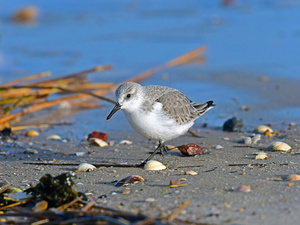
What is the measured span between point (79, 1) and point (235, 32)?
6.24 metres

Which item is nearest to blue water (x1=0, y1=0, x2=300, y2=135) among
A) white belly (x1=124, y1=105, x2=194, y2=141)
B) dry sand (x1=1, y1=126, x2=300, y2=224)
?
dry sand (x1=1, y1=126, x2=300, y2=224)

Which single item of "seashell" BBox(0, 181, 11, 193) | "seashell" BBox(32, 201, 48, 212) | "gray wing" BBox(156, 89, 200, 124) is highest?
"gray wing" BBox(156, 89, 200, 124)

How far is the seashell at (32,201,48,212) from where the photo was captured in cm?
328

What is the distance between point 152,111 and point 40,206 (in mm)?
1515

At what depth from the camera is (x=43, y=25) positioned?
12.4 metres

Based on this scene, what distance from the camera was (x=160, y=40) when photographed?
32.8ft

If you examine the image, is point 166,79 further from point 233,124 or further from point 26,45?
point 26,45

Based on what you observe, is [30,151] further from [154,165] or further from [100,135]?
[154,165]

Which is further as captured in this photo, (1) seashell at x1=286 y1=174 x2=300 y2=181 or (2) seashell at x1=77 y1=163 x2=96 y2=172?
(2) seashell at x1=77 y1=163 x2=96 y2=172

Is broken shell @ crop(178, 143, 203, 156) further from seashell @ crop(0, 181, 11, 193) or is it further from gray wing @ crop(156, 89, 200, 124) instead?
seashell @ crop(0, 181, 11, 193)

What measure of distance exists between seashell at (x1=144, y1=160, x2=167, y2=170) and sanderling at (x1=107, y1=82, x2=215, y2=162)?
23 cm

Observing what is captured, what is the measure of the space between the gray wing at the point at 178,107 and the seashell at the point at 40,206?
1627 millimetres

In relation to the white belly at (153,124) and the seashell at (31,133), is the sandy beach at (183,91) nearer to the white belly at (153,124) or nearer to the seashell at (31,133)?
the seashell at (31,133)

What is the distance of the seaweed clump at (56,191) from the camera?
10.9ft
